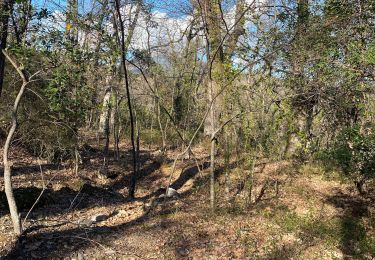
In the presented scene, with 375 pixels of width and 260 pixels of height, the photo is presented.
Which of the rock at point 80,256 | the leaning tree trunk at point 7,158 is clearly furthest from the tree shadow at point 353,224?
the leaning tree trunk at point 7,158

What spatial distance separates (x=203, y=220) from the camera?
6.84m

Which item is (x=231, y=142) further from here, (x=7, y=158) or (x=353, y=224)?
(x=7, y=158)

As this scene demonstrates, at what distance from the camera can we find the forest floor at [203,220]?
552 cm

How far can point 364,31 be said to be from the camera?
18.6 feet

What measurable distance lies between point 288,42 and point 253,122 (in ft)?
5.51

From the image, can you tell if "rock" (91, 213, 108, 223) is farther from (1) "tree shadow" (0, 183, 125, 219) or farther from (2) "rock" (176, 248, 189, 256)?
(2) "rock" (176, 248, 189, 256)

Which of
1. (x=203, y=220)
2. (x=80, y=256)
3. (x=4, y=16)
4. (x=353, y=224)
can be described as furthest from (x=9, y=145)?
(x=353, y=224)

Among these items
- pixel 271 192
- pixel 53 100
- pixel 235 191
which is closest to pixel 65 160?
pixel 235 191

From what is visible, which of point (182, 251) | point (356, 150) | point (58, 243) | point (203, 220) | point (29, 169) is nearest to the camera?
point (58, 243)

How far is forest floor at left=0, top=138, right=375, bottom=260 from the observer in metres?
5.52

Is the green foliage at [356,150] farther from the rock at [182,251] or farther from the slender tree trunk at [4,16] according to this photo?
the slender tree trunk at [4,16]

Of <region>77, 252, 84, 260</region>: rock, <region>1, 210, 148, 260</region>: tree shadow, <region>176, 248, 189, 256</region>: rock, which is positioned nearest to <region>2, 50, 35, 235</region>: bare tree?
<region>1, 210, 148, 260</region>: tree shadow

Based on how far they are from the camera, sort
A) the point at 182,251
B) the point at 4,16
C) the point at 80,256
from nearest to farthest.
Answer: the point at 4,16 → the point at 80,256 → the point at 182,251

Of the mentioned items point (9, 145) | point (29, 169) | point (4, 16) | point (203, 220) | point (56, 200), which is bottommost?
point (203, 220)
